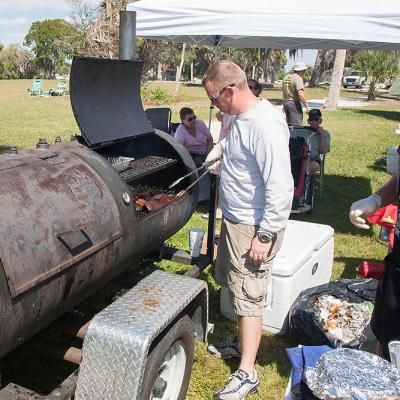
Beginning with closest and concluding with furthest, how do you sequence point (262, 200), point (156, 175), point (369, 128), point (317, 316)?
point (262, 200)
point (317, 316)
point (156, 175)
point (369, 128)

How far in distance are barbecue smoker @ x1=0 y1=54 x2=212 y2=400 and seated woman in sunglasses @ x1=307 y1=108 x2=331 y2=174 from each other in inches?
159

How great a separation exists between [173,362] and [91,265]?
763mm

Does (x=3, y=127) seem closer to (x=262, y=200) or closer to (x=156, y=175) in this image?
(x=156, y=175)

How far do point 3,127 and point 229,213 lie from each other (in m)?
12.4

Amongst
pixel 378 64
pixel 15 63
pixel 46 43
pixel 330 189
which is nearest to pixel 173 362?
pixel 330 189

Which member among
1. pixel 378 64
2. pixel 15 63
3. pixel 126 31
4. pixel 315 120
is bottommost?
pixel 15 63

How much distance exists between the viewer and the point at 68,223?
2082 millimetres

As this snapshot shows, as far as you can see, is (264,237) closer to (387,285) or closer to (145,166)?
(387,285)

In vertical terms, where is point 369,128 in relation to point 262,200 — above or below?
below

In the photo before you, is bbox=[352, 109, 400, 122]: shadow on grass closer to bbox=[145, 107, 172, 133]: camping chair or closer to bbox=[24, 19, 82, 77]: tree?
bbox=[145, 107, 172, 133]: camping chair

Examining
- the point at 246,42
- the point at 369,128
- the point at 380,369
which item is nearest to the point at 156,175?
the point at 380,369

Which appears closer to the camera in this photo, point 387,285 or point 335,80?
point 387,285

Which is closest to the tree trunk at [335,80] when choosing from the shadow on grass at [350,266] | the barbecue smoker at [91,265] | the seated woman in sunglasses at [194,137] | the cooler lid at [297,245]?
the seated woman in sunglasses at [194,137]

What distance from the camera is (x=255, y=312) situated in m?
2.65
